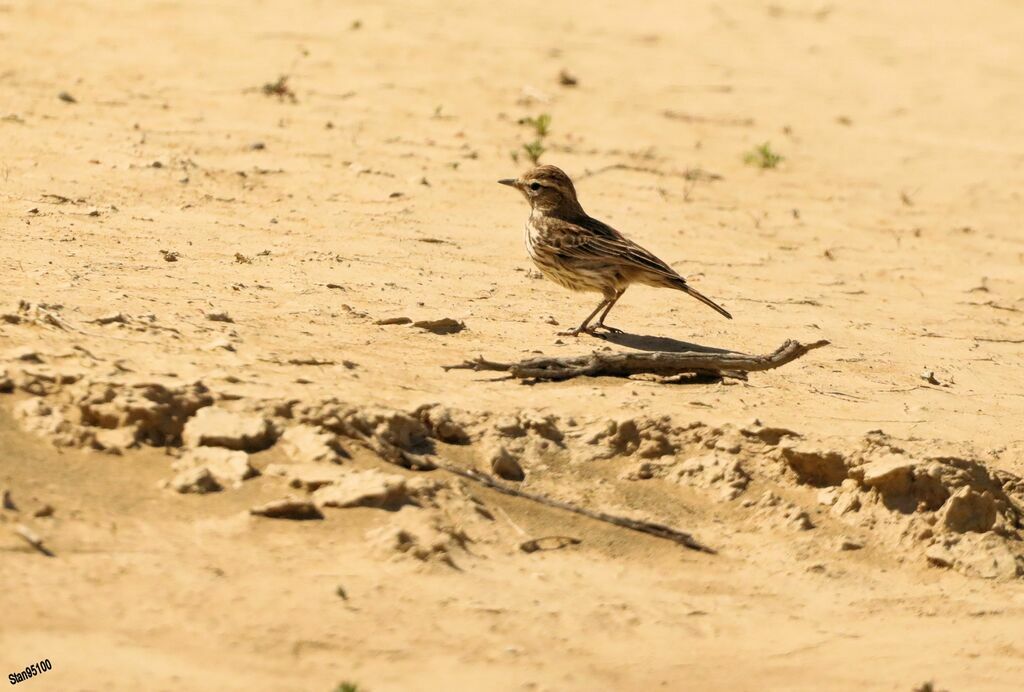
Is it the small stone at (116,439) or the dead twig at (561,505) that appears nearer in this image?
the small stone at (116,439)

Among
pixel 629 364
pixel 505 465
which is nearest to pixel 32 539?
pixel 505 465

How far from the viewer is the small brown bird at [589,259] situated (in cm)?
779

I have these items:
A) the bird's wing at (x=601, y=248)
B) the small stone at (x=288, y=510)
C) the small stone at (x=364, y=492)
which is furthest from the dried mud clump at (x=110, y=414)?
the bird's wing at (x=601, y=248)

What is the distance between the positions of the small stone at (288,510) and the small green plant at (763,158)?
24.8 feet

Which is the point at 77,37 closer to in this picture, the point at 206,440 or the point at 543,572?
the point at 206,440

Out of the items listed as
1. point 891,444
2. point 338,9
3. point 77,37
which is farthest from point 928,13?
point 891,444

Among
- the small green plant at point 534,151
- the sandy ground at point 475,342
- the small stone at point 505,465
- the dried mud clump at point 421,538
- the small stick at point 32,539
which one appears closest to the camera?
the small stick at point 32,539

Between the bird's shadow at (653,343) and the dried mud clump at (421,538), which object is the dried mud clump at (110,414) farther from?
the bird's shadow at (653,343)

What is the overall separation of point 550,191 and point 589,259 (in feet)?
2.31

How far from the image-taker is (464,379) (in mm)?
6441

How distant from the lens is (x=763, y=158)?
12.0 metres

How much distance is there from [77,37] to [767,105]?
6.42 m

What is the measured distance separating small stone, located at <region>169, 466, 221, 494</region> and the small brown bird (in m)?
2.76

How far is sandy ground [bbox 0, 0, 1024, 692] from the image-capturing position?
4844 millimetres
